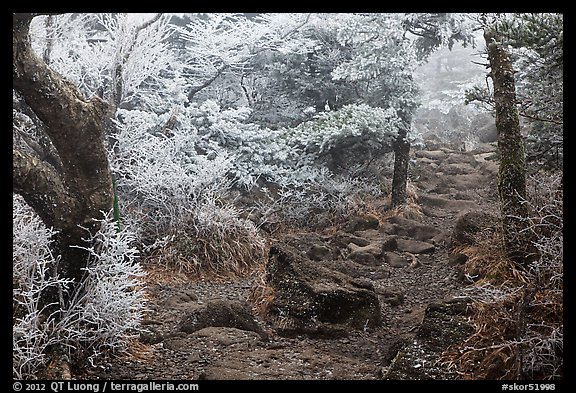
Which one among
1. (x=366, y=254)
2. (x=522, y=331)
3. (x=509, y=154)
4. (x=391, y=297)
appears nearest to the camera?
(x=522, y=331)

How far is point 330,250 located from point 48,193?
3.36 m

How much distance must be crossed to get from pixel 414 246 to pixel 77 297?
13.6ft

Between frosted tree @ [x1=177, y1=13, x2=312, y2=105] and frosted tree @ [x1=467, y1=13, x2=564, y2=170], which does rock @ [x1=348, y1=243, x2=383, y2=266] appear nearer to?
frosted tree @ [x1=467, y1=13, x2=564, y2=170]

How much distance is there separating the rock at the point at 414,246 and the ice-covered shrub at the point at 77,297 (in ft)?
12.2

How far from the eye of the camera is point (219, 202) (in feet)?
20.4

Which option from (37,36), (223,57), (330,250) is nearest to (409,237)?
(330,250)

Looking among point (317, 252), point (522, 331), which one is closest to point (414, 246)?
point (317, 252)

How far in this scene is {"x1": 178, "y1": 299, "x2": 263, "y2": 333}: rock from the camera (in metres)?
3.68

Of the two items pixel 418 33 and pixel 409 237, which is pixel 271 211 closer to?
pixel 409 237

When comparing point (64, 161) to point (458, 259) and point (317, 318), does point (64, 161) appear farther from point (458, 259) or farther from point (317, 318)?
point (458, 259)

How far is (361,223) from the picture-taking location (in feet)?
22.0

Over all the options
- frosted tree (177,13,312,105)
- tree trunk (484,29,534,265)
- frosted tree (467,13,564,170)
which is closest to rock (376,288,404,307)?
tree trunk (484,29,534,265)

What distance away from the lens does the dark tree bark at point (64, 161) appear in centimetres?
269

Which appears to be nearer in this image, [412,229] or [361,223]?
[412,229]
